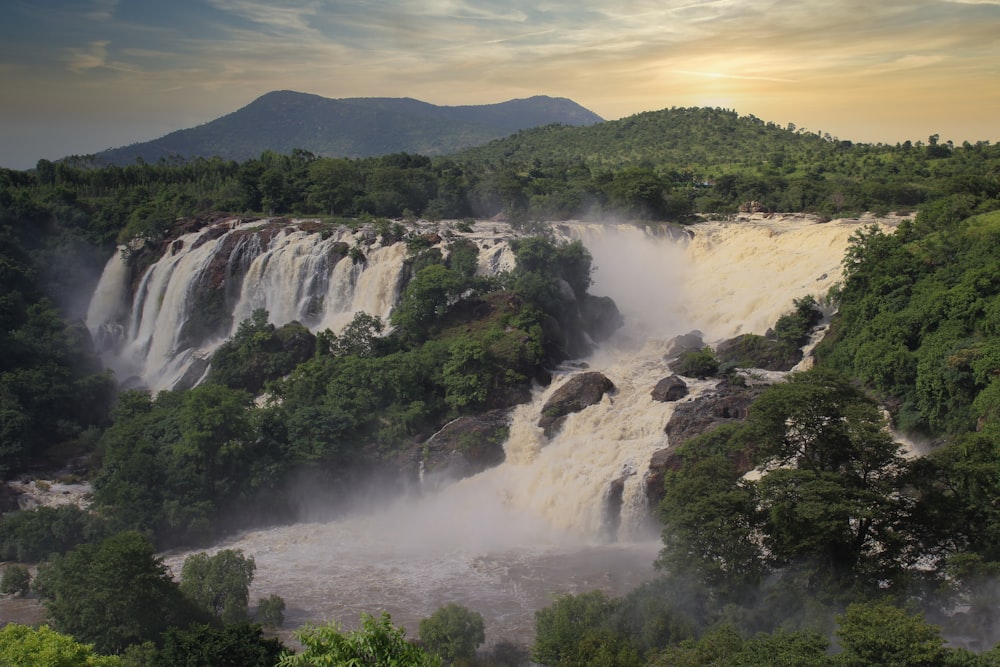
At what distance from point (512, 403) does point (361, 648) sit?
61.4ft

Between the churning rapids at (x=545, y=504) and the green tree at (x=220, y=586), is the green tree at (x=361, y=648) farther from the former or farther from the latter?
the green tree at (x=220, y=586)

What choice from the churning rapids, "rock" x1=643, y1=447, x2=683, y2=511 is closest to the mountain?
the churning rapids

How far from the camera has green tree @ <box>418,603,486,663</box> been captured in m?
15.9

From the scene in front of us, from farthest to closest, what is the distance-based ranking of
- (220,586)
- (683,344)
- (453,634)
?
(683,344), (220,586), (453,634)

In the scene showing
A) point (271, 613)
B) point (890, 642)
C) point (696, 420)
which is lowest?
point (271, 613)

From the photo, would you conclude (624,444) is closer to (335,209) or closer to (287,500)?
(287,500)

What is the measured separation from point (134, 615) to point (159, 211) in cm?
2915

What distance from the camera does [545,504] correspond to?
23.1m

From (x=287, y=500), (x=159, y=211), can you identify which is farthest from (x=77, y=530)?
(x=159, y=211)

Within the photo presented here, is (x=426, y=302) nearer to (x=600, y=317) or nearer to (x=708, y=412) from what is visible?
(x=600, y=317)

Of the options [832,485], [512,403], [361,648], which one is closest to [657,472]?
[512,403]

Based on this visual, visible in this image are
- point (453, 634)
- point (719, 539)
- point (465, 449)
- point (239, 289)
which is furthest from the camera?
point (239, 289)

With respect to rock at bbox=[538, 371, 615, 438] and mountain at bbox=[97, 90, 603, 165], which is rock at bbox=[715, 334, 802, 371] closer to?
rock at bbox=[538, 371, 615, 438]

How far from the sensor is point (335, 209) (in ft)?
144
